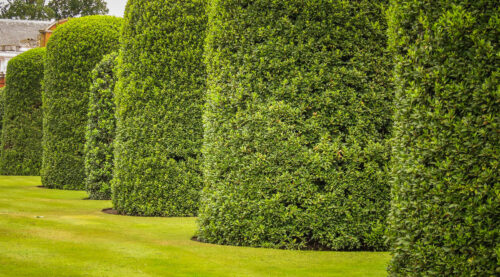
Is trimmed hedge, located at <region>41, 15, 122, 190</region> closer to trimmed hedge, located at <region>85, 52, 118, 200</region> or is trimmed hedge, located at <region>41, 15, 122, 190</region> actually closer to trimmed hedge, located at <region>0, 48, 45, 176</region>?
trimmed hedge, located at <region>85, 52, 118, 200</region>

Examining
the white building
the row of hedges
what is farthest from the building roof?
the row of hedges

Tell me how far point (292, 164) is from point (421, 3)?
3.25 metres

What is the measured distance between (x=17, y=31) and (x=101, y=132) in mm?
61246

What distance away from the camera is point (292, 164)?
7.66 metres

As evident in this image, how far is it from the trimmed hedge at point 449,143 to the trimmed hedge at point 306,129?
2.29 metres

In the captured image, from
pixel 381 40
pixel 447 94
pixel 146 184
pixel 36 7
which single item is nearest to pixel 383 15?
pixel 381 40

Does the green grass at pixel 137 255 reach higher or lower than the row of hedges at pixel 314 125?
lower

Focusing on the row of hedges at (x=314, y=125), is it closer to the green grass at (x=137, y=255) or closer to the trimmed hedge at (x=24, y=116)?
the green grass at (x=137, y=255)

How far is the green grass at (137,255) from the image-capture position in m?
6.21

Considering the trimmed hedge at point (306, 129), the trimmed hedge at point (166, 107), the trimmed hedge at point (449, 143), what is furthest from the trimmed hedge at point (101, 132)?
the trimmed hedge at point (449, 143)

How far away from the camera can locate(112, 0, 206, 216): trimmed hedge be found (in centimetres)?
1133

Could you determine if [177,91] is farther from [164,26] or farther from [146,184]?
[146,184]

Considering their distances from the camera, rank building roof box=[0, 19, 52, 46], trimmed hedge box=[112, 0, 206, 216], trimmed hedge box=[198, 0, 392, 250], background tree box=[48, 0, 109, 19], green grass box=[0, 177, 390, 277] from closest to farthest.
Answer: green grass box=[0, 177, 390, 277] → trimmed hedge box=[198, 0, 392, 250] → trimmed hedge box=[112, 0, 206, 216] → building roof box=[0, 19, 52, 46] → background tree box=[48, 0, 109, 19]

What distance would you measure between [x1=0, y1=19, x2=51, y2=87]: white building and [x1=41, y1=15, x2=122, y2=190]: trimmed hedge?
5028 cm
